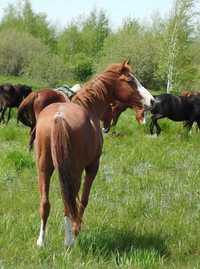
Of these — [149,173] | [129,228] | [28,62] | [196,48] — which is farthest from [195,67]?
[129,228]

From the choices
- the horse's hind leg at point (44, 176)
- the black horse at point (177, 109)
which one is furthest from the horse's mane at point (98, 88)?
the black horse at point (177, 109)

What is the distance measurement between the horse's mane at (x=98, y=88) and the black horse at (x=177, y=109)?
9.35m

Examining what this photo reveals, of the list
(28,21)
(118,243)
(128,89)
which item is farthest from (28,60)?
(118,243)

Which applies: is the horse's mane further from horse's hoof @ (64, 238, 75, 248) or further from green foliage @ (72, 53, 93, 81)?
green foliage @ (72, 53, 93, 81)

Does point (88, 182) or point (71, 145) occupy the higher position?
point (71, 145)

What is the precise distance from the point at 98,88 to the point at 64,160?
1.41m

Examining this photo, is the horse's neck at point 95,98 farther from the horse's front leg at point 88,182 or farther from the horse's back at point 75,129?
the horse's front leg at point 88,182

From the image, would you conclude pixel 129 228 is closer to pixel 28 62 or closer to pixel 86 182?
pixel 86 182

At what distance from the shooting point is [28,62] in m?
58.9

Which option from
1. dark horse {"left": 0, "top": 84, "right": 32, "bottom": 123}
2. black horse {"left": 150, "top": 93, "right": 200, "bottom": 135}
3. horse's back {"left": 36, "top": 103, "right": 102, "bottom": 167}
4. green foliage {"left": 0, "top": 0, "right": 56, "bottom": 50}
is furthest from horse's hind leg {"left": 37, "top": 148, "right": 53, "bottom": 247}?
green foliage {"left": 0, "top": 0, "right": 56, "bottom": 50}

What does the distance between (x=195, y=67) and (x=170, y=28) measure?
603cm

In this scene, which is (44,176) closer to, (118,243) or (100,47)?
(118,243)

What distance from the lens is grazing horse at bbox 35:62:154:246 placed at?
4672 millimetres

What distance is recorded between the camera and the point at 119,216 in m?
6.25
